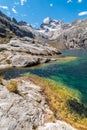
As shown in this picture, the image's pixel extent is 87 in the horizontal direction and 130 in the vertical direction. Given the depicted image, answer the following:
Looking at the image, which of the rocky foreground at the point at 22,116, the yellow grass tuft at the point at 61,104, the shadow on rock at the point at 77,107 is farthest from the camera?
the shadow on rock at the point at 77,107

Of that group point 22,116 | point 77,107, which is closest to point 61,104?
point 77,107

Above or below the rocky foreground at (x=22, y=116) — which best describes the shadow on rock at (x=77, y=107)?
below

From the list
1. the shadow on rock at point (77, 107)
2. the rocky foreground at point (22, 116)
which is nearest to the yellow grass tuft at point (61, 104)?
the shadow on rock at point (77, 107)

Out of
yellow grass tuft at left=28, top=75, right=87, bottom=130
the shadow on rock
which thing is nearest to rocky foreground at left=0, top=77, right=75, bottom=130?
yellow grass tuft at left=28, top=75, right=87, bottom=130

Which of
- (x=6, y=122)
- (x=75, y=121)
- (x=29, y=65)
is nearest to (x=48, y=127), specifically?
(x=6, y=122)

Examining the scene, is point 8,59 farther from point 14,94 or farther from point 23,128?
point 23,128

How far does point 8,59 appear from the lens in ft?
351

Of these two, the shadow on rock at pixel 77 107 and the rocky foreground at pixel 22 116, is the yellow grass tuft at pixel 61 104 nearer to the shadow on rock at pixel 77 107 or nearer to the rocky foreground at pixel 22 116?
the shadow on rock at pixel 77 107

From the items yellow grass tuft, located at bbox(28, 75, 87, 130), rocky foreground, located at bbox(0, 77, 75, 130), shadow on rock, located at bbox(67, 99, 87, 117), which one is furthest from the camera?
shadow on rock, located at bbox(67, 99, 87, 117)

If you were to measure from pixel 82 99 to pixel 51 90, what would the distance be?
743 centimetres

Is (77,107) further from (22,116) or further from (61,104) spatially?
(22,116)

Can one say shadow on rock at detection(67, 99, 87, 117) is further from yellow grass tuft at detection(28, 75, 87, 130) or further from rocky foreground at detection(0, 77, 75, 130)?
rocky foreground at detection(0, 77, 75, 130)

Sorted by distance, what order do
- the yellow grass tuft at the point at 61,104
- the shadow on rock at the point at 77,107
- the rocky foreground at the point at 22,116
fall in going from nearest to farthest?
the rocky foreground at the point at 22,116 → the yellow grass tuft at the point at 61,104 → the shadow on rock at the point at 77,107

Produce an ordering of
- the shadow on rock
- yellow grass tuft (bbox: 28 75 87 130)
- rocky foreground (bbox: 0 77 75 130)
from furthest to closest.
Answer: the shadow on rock < yellow grass tuft (bbox: 28 75 87 130) < rocky foreground (bbox: 0 77 75 130)
